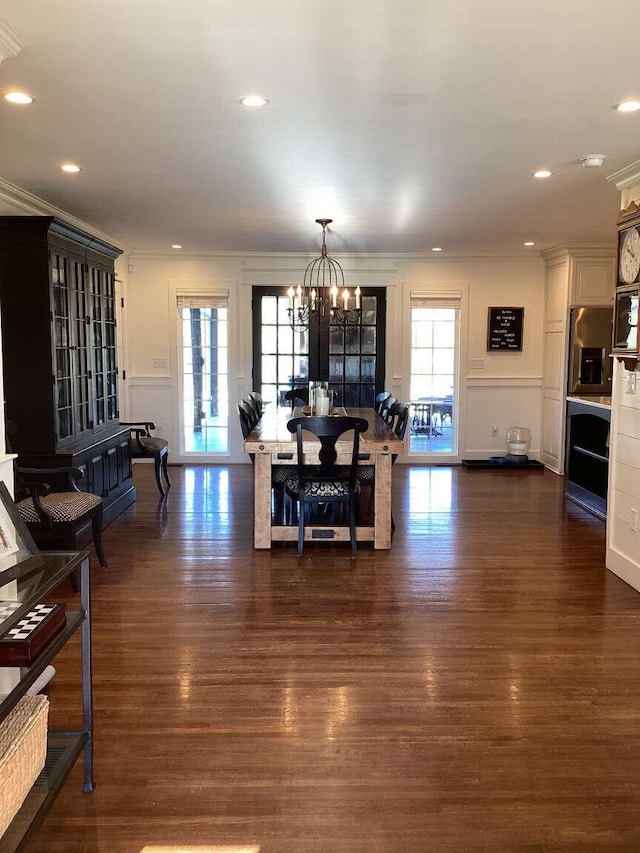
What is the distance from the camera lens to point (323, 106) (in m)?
3.06

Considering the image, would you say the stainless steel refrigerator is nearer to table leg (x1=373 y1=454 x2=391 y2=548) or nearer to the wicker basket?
table leg (x1=373 y1=454 x2=391 y2=548)

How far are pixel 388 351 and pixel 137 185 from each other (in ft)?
13.9

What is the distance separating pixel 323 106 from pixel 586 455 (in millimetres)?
4356

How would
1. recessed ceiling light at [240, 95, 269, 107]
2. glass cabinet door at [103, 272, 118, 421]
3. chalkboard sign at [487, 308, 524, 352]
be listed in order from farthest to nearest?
chalkboard sign at [487, 308, 524, 352] → glass cabinet door at [103, 272, 118, 421] → recessed ceiling light at [240, 95, 269, 107]

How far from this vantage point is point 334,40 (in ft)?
7.86

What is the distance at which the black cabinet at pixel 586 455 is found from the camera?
609 centimetres

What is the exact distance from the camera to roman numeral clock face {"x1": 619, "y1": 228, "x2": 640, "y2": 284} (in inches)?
160

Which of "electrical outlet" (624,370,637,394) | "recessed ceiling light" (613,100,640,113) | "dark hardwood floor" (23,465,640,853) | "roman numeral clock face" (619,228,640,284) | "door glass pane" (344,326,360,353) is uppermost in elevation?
"recessed ceiling light" (613,100,640,113)

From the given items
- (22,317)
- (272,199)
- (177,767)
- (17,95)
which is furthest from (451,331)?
(177,767)

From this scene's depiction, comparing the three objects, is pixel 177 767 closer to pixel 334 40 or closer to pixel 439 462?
pixel 334 40

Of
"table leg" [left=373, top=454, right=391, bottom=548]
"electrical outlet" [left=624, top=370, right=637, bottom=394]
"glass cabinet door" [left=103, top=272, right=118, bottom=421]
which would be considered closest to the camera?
"electrical outlet" [left=624, top=370, right=637, bottom=394]

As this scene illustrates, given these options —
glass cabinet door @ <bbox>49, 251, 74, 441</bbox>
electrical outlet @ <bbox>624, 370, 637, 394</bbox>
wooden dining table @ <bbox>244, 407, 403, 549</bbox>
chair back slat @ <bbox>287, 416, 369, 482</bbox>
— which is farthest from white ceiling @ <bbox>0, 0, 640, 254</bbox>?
wooden dining table @ <bbox>244, 407, 403, 549</bbox>

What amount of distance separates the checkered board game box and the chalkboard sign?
7.15 metres

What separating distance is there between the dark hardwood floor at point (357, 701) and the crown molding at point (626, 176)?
2480mm
